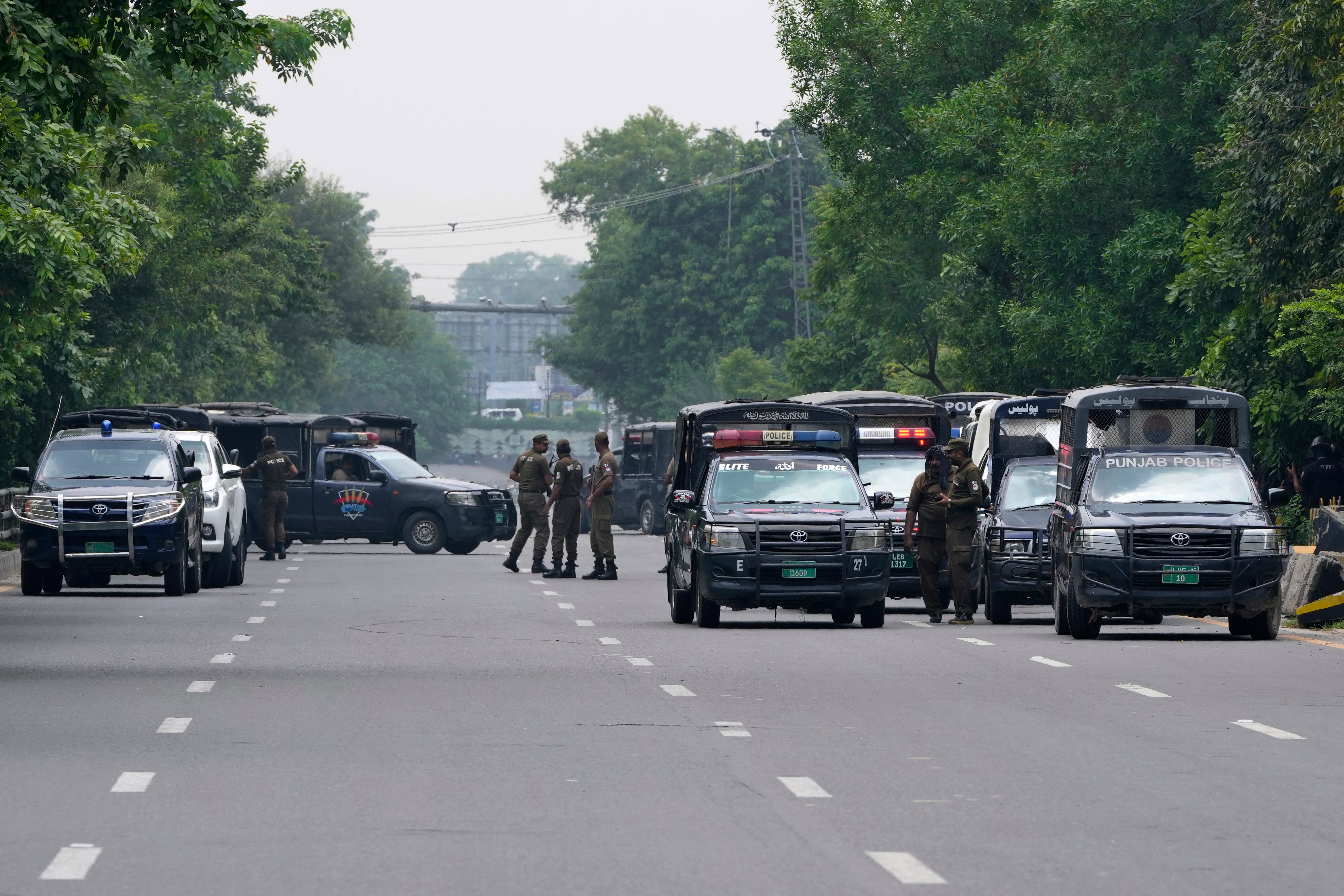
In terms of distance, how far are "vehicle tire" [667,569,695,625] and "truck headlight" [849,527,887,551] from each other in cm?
182

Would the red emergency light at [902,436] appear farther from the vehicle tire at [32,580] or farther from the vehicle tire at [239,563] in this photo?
the vehicle tire at [32,580]

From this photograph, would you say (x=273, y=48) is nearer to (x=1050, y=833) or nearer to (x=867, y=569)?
(x=867, y=569)

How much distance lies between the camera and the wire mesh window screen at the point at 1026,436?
99.9ft

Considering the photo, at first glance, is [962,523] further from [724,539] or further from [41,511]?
[41,511]

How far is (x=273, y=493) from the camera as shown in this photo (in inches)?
1390

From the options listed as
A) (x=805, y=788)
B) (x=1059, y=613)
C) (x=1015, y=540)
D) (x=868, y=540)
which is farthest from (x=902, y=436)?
(x=805, y=788)

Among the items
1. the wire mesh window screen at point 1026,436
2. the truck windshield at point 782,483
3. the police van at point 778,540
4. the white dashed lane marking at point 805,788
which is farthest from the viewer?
the wire mesh window screen at point 1026,436

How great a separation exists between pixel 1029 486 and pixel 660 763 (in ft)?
48.0

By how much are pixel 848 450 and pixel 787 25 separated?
26414 mm

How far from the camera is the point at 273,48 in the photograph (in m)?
39.6

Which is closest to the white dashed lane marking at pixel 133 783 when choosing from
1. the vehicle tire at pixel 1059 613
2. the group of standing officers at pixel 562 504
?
the vehicle tire at pixel 1059 613

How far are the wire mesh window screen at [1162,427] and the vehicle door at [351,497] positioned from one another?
1894 cm

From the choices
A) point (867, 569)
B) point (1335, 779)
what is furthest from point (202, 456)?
point (1335, 779)

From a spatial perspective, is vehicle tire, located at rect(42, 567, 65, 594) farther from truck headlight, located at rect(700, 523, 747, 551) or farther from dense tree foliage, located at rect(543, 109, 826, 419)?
dense tree foliage, located at rect(543, 109, 826, 419)
